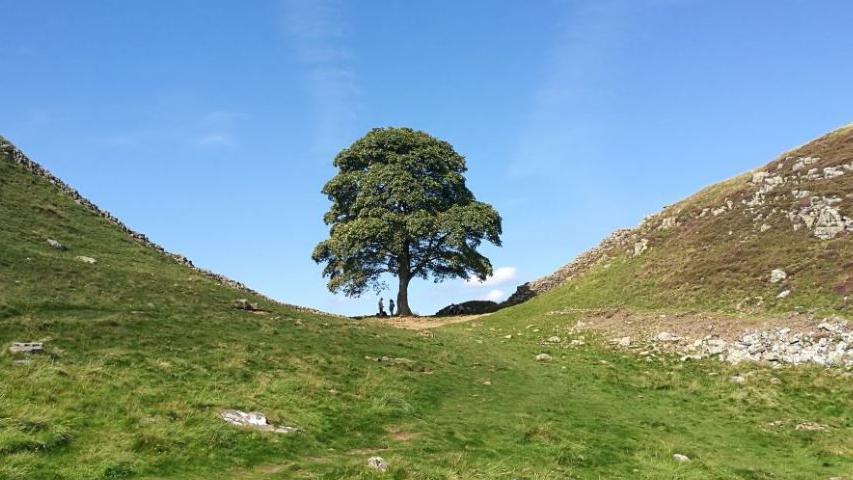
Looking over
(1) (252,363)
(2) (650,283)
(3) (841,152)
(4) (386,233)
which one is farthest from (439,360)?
(3) (841,152)

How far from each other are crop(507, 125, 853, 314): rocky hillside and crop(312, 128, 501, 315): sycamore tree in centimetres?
991

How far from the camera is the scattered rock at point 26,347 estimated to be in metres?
21.2

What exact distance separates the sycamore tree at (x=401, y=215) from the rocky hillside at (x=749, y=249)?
9906mm

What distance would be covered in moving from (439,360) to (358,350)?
4.48 m

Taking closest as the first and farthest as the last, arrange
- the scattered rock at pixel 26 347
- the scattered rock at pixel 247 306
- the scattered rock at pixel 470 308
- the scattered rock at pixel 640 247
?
the scattered rock at pixel 26 347, the scattered rock at pixel 247 306, the scattered rock at pixel 640 247, the scattered rock at pixel 470 308

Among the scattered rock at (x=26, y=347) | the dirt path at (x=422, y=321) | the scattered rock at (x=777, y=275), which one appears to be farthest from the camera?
the dirt path at (x=422, y=321)

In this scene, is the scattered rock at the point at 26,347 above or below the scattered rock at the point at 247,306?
below

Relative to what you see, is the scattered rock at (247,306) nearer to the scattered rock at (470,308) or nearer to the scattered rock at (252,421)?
the scattered rock at (252,421)

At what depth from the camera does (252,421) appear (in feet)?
61.6

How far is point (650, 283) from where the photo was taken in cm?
5241

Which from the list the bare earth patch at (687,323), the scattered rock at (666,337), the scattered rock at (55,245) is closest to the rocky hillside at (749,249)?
the bare earth patch at (687,323)

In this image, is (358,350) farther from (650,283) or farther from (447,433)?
(650,283)

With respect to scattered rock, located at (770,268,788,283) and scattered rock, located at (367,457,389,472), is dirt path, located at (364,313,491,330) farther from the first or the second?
scattered rock, located at (367,457,389,472)

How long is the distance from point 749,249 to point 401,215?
106ft
